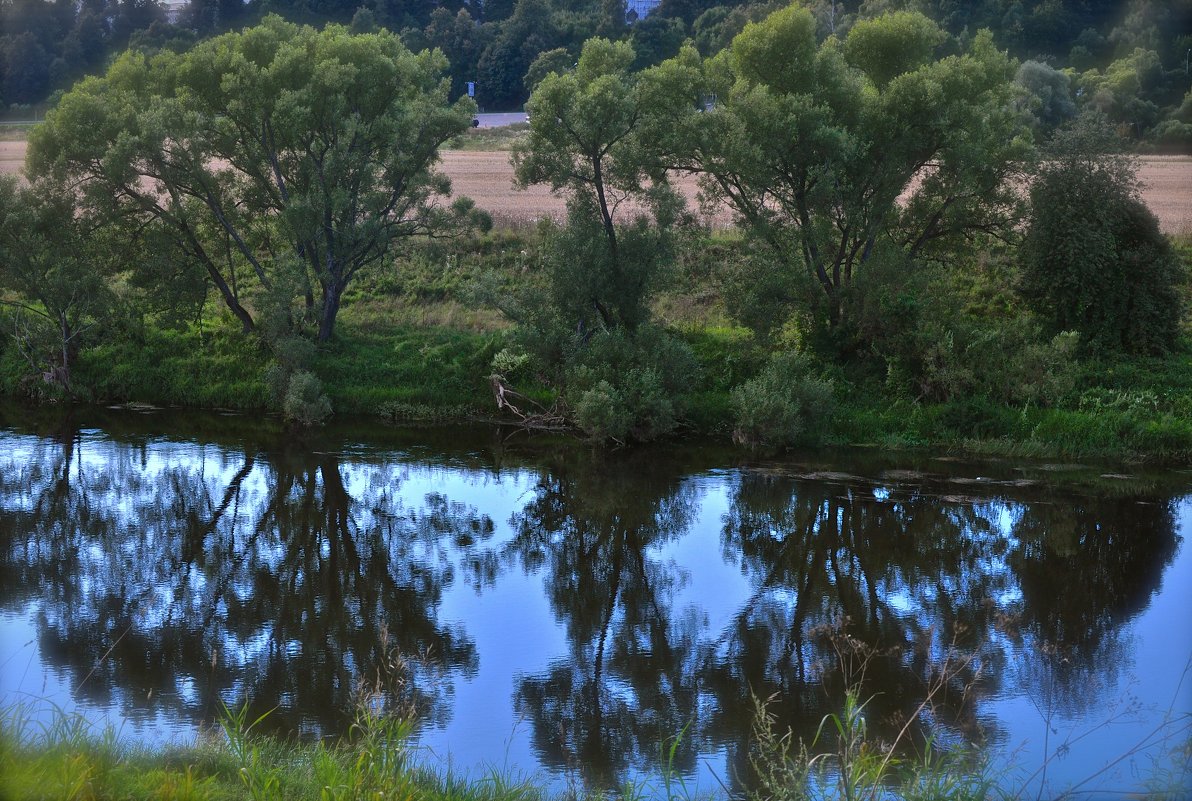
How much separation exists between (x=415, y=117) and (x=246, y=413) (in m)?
6.86

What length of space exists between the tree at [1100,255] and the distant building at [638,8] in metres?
25.6

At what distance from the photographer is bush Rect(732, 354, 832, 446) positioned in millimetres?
19500

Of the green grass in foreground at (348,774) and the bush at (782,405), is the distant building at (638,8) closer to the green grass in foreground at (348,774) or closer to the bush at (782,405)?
the bush at (782,405)

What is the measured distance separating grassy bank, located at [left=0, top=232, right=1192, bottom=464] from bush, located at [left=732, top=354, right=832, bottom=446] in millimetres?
371

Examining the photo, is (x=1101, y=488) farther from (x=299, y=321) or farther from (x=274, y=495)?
(x=299, y=321)

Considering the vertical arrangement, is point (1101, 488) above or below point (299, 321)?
below

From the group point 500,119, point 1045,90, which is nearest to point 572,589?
point 1045,90

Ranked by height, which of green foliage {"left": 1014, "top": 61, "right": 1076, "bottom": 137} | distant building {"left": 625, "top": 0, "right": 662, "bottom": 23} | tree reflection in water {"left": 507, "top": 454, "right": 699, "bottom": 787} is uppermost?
distant building {"left": 625, "top": 0, "right": 662, "bottom": 23}

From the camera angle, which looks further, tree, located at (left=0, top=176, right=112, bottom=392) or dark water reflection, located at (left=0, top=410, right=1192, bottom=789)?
tree, located at (left=0, top=176, right=112, bottom=392)

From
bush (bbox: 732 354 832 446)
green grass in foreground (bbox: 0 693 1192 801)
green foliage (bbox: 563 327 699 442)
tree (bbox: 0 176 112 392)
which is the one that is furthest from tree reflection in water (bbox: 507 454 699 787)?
tree (bbox: 0 176 112 392)

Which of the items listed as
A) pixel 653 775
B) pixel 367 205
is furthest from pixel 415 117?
pixel 653 775

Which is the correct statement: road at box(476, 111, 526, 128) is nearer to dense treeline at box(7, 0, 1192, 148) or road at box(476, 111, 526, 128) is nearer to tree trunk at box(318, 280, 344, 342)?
dense treeline at box(7, 0, 1192, 148)

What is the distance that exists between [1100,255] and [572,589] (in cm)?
1298

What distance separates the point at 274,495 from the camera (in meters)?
17.9
